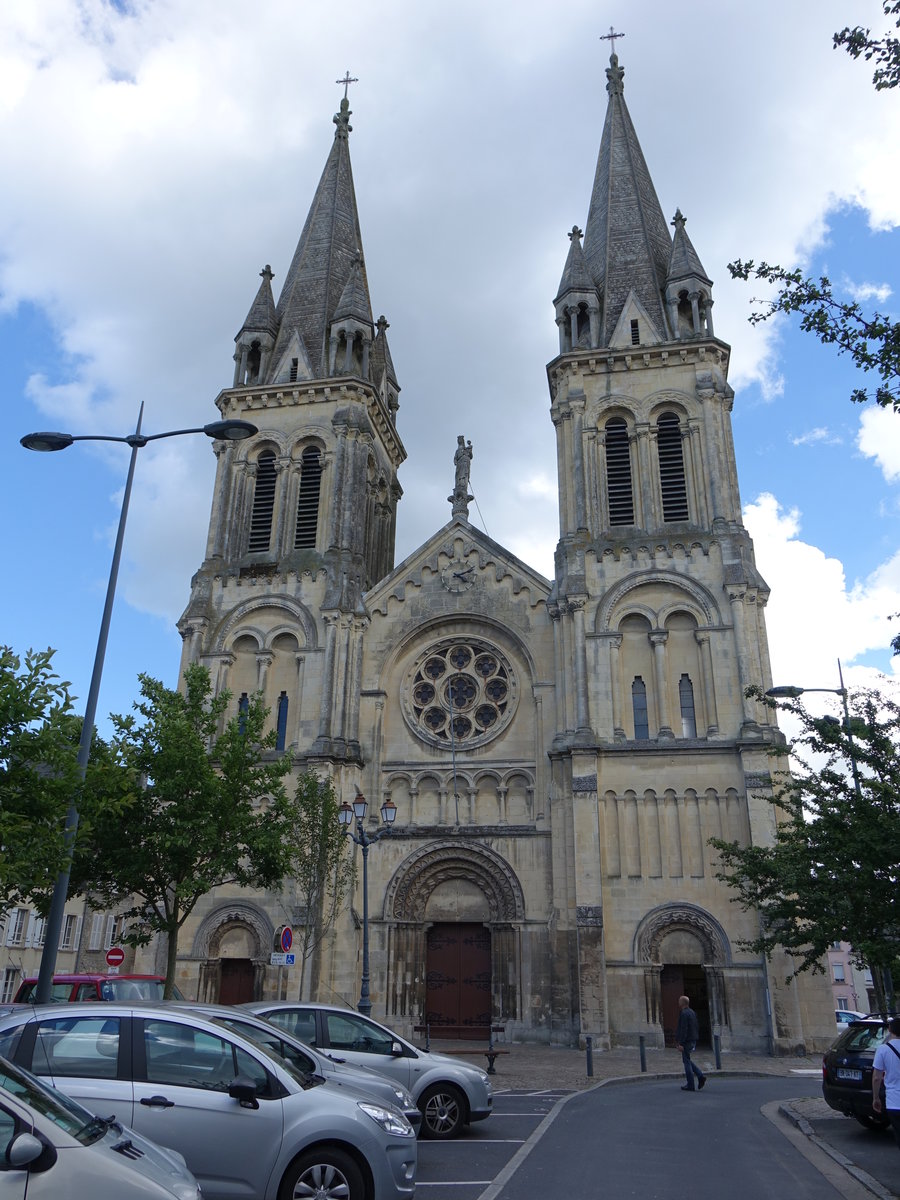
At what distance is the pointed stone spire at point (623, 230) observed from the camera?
120ft

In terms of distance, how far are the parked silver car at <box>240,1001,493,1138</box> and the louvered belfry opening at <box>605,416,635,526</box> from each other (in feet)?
75.8

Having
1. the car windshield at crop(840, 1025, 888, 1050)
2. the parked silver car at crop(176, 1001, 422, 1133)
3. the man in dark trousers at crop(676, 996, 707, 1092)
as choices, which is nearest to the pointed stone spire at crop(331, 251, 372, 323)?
the man in dark trousers at crop(676, 996, 707, 1092)

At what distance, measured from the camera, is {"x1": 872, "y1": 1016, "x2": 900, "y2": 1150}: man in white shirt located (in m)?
8.87

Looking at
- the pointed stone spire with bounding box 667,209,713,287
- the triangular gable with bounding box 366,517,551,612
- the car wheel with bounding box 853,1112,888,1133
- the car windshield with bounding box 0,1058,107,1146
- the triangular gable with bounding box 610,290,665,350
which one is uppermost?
the pointed stone spire with bounding box 667,209,713,287

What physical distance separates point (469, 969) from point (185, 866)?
12685 mm

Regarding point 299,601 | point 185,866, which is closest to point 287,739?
point 299,601

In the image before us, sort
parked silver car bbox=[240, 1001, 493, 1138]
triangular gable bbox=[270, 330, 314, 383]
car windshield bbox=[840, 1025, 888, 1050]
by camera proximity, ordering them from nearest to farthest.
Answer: parked silver car bbox=[240, 1001, 493, 1138] < car windshield bbox=[840, 1025, 888, 1050] < triangular gable bbox=[270, 330, 314, 383]

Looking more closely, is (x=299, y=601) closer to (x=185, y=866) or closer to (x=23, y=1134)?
(x=185, y=866)

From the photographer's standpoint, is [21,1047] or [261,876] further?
[261,876]

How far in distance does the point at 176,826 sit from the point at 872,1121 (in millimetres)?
12527

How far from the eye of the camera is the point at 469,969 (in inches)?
1137

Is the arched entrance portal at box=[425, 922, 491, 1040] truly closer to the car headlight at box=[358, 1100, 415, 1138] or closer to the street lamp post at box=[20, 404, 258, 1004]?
the street lamp post at box=[20, 404, 258, 1004]

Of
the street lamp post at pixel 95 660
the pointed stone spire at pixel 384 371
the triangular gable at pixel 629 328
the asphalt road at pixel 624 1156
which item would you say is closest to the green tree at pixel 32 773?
the street lamp post at pixel 95 660

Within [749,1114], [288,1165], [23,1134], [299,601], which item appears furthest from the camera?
[299,601]
